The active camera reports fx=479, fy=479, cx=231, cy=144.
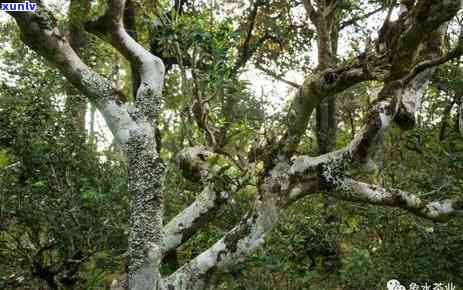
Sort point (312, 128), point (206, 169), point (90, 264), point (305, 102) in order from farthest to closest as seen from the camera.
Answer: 1. point (312, 128)
2. point (90, 264)
3. point (206, 169)
4. point (305, 102)

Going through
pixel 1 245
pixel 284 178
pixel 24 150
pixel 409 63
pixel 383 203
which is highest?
pixel 409 63

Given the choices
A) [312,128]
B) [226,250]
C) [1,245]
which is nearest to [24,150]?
[1,245]

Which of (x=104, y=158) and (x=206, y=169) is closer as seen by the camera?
(x=206, y=169)

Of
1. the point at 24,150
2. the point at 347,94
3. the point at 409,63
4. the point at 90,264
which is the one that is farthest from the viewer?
the point at 347,94

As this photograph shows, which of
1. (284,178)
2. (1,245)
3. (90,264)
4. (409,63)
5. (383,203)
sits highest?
(409,63)

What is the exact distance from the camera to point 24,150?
18.9ft

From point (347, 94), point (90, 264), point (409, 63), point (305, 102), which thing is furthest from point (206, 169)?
point (347, 94)

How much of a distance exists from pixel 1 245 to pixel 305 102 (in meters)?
4.22

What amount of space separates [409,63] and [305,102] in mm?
967

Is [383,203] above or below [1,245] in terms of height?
above

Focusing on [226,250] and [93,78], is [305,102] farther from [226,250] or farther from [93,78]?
[93,78]

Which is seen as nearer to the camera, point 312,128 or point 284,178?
point 284,178

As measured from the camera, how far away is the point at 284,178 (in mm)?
4570

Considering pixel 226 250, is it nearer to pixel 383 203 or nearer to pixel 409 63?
pixel 383 203
